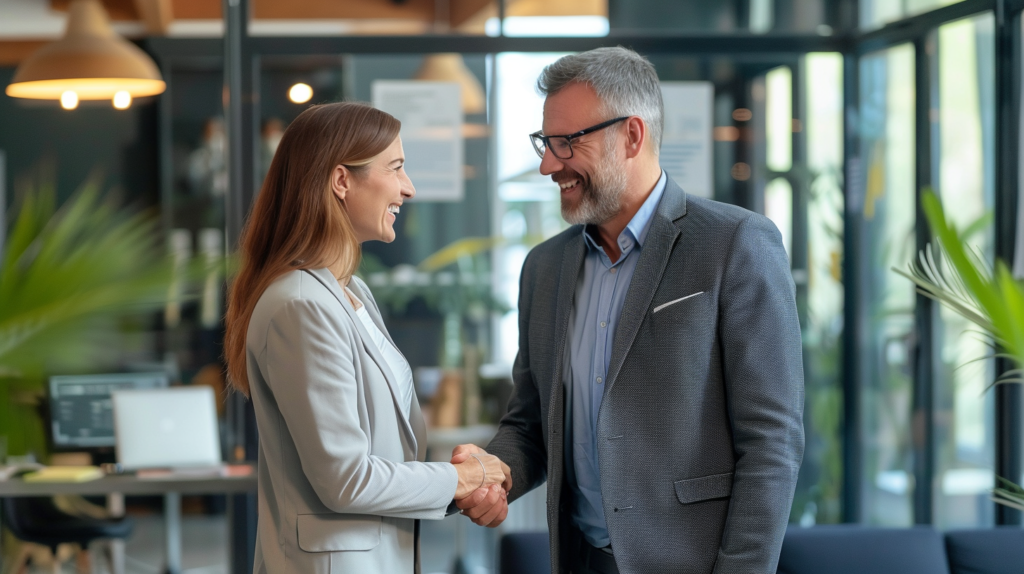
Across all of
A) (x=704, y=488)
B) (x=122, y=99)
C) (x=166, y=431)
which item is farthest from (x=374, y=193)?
(x=122, y=99)

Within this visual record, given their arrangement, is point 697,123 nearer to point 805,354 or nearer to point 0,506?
point 805,354

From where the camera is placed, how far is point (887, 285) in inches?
161

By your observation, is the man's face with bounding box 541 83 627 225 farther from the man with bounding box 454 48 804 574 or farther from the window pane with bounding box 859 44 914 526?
the window pane with bounding box 859 44 914 526

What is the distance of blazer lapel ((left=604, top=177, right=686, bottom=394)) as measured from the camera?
1.89 meters

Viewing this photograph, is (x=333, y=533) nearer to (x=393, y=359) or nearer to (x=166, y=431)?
(x=393, y=359)

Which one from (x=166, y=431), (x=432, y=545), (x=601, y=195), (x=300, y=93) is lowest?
(x=432, y=545)

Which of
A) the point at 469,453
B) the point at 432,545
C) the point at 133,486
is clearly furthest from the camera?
the point at 432,545

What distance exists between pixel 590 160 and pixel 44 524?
10.3ft

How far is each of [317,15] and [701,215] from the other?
8.35 feet

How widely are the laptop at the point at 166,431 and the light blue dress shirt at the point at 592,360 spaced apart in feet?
6.86

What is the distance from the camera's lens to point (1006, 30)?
334cm

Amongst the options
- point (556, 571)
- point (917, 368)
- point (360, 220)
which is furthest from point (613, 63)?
point (917, 368)

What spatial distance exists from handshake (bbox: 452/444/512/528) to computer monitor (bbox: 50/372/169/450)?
2.22m

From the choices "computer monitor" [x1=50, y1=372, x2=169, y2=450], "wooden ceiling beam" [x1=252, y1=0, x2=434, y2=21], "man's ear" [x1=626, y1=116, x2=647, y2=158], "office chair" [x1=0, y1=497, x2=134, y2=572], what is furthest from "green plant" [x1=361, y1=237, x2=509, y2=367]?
"man's ear" [x1=626, y1=116, x2=647, y2=158]
